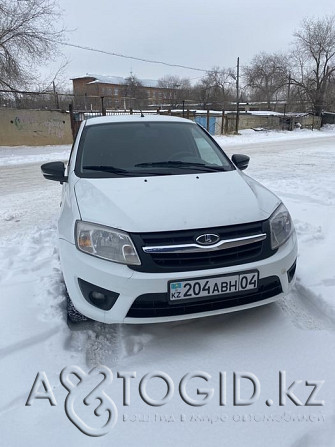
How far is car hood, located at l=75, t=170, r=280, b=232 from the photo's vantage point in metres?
2.46

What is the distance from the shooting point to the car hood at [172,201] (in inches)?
97.0

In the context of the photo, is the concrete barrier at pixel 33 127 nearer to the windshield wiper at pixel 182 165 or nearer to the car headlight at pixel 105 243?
the windshield wiper at pixel 182 165

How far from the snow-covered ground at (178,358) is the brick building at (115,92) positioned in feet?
59.7

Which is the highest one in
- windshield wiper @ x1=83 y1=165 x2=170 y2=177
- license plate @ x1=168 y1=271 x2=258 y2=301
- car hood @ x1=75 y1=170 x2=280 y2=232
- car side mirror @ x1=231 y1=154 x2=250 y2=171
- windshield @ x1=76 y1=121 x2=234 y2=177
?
windshield @ x1=76 y1=121 x2=234 y2=177

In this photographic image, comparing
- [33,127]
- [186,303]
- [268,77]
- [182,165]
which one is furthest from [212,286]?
[268,77]

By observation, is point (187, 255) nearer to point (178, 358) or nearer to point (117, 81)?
point (178, 358)

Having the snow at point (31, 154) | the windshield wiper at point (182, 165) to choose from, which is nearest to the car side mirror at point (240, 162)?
the windshield wiper at point (182, 165)

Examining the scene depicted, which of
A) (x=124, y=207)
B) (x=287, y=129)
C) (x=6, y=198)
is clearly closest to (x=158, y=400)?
(x=124, y=207)

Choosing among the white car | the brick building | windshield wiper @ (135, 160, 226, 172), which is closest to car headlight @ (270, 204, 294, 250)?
the white car

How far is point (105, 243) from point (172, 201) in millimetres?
591

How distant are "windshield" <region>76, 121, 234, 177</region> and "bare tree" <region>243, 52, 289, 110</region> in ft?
141

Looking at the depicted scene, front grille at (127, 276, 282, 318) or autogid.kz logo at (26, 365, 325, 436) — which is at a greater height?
front grille at (127, 276, 282, 318)

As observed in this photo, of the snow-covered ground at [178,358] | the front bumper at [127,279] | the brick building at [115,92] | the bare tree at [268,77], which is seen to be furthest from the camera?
the bare tree at [268,77]

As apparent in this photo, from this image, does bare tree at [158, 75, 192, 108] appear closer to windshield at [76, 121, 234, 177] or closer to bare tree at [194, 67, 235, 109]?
→ bare tree at [194, 67, 235, 109]
